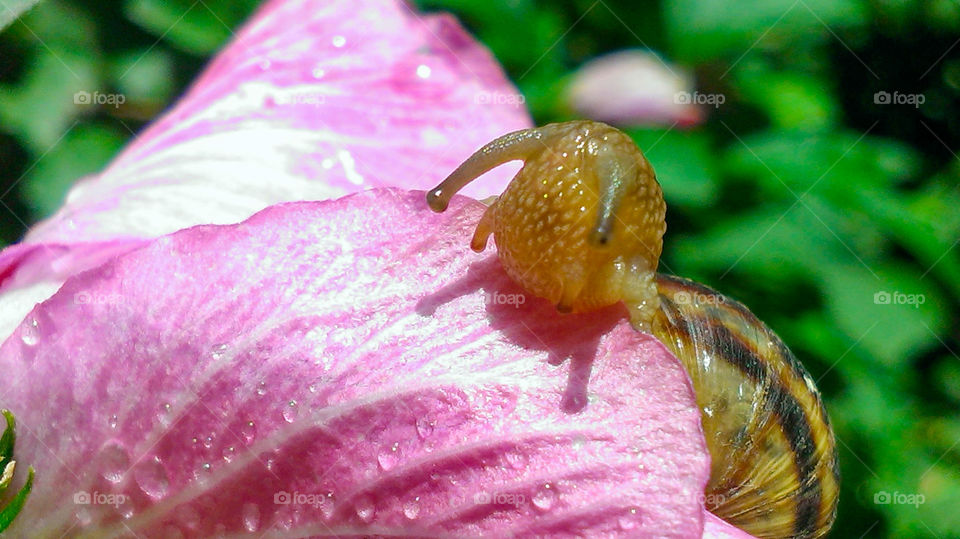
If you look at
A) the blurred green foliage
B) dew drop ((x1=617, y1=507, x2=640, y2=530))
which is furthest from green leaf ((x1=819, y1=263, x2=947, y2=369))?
dew drop ((x1=617, y1=507, x2=640, y2=530))

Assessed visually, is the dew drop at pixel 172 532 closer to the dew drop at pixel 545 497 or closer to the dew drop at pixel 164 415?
the dew drop at pixel 164 415

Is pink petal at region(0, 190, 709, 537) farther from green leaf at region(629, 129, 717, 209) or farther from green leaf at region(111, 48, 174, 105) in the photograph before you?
green leaf at region(111, 48, 174, 105)

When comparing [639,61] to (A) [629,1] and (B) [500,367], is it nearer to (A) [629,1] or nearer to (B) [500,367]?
(A) [629,1]

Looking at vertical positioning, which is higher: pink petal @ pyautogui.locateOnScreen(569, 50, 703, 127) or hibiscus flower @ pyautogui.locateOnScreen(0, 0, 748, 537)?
hibiscus flower @ pyautogui.locateOnScreen(0, 0, 748, 537)

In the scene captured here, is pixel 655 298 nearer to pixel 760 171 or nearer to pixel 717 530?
pixel 717 530

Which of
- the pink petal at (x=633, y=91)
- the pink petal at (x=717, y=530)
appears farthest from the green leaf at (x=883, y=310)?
the pink petal at (x=717, y=530)

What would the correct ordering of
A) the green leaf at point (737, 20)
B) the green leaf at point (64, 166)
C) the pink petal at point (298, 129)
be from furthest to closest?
the green leaf at point (737, 20), the green leaf at point (64, 166), the pink petal at point (298, 129)

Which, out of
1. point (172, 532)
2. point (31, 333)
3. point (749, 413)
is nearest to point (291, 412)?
point (172, 532)
